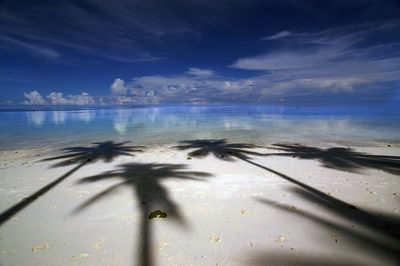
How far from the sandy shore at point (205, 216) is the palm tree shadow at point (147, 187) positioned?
0.03 metres

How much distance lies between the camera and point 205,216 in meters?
5.53

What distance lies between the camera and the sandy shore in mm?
4027

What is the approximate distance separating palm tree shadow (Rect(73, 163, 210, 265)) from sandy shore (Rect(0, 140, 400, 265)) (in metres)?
0.03

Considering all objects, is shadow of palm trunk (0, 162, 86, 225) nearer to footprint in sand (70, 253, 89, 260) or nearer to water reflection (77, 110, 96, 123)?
footprint in sand (70, 253, 89, 260)

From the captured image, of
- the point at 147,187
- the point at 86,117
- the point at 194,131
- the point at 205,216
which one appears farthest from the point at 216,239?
the point at 86,117

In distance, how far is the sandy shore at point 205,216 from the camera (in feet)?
13.2

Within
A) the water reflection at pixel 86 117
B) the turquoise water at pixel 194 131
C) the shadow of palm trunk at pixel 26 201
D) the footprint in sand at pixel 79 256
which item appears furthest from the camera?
the water reflection at pixel 86 117

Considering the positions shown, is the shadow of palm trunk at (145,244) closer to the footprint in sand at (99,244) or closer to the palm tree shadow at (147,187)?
the palm tree shadow at (147,187)

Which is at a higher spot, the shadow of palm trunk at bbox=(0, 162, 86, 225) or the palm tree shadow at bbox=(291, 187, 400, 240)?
the palm tree shadow at bbox=(291, 187, 400, 240)

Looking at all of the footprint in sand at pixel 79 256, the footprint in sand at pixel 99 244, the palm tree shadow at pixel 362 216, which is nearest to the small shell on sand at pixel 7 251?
the footprint in sand at pixel 79 256

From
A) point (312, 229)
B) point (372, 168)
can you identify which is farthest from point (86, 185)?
point (372, 168)

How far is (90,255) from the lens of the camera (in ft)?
13.4

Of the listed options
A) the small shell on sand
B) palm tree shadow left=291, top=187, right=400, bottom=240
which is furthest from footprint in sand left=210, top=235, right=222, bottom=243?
the small shell on sand

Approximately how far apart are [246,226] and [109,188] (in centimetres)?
531
